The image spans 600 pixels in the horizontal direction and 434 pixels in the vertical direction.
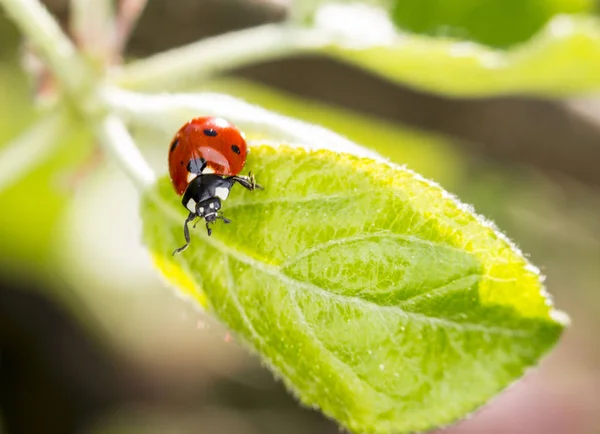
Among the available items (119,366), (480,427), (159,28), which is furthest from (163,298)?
(159,28)

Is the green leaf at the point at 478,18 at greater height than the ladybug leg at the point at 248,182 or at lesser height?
greater

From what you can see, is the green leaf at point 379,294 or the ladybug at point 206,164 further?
the ladybug at point 206,164

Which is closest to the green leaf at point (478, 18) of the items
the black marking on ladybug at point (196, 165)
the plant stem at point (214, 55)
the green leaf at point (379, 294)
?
the plant stem at point (214, 55)

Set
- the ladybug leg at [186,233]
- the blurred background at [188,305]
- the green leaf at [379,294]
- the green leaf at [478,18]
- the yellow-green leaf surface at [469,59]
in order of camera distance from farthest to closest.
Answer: the blurred background at [188,305], the green leaf at [478,18], the yellow-green leaf surface at [469,59], the ladybug leg at [186,233], the green leaf at [379,294]

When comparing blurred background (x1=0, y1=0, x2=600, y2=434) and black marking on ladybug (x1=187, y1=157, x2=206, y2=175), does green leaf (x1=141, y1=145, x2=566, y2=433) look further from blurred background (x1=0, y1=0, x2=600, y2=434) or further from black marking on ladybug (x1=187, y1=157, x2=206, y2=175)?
blurred background (x1=0, y1=0, x2=600, y2=434)

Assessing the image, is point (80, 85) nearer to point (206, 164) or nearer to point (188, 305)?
point (206, 164)

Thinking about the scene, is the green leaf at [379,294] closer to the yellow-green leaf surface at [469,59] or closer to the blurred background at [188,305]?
the yellow-green leaf surface at [469,59]

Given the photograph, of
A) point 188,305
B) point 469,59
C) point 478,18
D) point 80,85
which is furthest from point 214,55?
point 188,305

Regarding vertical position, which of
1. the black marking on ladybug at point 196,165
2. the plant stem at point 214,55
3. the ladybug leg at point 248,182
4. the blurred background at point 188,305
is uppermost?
the blurred background at point 188,305

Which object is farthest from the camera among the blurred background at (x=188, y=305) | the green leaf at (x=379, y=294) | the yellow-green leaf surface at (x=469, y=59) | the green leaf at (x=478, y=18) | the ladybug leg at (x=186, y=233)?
the blurred background at (x=188, y=305)
